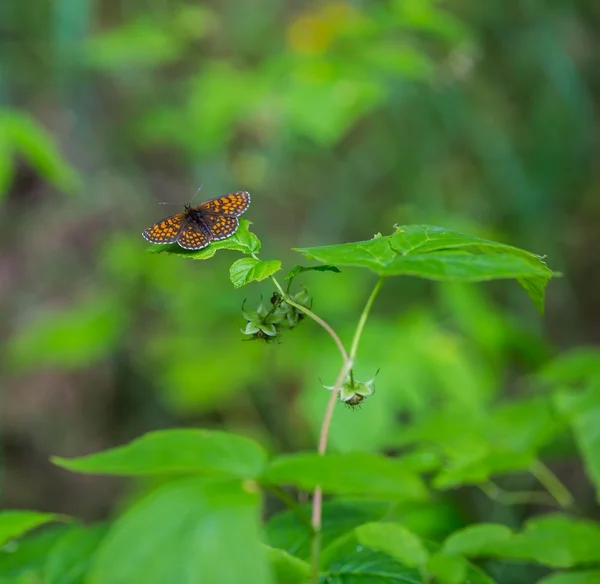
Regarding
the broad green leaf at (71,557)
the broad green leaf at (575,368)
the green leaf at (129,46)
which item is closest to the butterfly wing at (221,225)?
the broad green leaf at (71,557)

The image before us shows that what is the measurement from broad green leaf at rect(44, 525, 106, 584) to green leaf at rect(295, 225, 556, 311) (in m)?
0.69

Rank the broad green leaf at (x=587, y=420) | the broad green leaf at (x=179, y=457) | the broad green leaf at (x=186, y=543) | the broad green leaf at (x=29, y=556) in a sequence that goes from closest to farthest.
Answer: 1. the broad green leaf at (x=186, y=543)
2. the broad green leaf at (x=179, y=457)
3. the broad green leaf at (x=29, y=556)
4. the broad green leaf at (x=587, y=420)

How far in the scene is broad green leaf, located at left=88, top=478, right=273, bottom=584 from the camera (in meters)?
0.64

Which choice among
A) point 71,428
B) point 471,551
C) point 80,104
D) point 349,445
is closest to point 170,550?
point 471,551

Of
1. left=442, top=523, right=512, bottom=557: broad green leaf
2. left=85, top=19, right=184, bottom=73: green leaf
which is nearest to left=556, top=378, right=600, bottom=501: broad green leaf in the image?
left=442, top=523, right=512, bottom=557: broad green leaf

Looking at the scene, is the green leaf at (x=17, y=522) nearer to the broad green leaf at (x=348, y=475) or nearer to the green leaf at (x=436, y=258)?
the broad green leaf at (x=348, y=475)

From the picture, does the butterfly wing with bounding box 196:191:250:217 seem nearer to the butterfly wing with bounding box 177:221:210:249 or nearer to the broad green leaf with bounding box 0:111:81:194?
the butterfly wing with bounding box 177:221:210:249

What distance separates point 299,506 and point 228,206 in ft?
1.91

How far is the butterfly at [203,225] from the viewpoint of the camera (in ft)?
3.50

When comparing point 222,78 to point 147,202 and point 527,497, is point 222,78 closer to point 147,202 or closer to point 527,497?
point 147,202

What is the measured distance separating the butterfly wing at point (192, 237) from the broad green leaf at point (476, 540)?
0.63 meters

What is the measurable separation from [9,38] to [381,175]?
11.2 feet

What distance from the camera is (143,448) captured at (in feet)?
2.55

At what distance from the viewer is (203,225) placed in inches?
44.3
